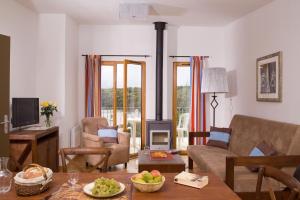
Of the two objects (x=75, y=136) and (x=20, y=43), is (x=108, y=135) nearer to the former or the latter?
(x=75, y=136)

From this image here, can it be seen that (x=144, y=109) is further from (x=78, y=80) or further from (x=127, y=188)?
(x=127, y=188)

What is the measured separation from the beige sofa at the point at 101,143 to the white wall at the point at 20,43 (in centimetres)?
112

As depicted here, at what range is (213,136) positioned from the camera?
4500mm

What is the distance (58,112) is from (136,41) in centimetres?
212

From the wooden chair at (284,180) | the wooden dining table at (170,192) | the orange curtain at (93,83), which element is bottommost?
the wooden dining table at (170,192)

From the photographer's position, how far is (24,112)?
3887mm

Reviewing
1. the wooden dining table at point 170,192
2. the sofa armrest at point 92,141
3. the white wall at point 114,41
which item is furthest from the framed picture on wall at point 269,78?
the sofa armrest at point 92,141

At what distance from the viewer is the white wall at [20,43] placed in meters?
3.86

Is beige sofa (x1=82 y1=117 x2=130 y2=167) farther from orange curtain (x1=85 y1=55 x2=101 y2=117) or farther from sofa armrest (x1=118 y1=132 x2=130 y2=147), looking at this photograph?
orange curtain (x1=85 y1=55 x2=101 y2=117)

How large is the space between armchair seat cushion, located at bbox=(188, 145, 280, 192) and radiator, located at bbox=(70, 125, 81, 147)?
217 cm

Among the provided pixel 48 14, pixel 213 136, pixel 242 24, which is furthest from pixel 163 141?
pixel 48 14

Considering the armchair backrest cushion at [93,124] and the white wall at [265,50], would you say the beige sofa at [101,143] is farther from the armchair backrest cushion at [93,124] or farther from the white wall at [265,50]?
the white wall at [265,50]

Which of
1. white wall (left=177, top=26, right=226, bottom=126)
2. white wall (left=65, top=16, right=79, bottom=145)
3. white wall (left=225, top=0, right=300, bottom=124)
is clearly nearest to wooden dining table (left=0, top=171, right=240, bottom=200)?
white wall (left=225, top=0, right=300, bottom=124)

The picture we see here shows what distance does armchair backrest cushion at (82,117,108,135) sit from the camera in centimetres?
485
